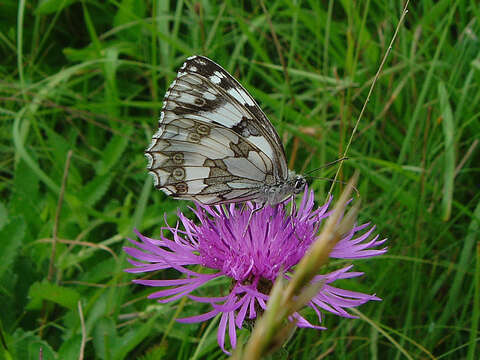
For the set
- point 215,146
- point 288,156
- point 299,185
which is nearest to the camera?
point 299,185

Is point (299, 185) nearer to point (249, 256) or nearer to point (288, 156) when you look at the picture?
point (249, 256)

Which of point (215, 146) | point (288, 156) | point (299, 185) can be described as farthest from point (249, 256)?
point (288, 156)

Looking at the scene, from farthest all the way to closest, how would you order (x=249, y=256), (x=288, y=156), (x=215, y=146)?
(x=288, y=156)
(x=215, y=146)
(x=249, y=256)

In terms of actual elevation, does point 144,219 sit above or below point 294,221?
below

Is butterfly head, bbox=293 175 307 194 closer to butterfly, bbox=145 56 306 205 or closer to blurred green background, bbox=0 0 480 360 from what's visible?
butterfly, bbox=145 56 306 205

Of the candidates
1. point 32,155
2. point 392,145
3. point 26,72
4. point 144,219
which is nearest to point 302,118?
point 392,145

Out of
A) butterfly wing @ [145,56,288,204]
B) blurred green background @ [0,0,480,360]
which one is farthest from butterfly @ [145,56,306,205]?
blurred green background @ [0,0,480,360]

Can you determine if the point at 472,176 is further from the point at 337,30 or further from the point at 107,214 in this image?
the point at 107,214
